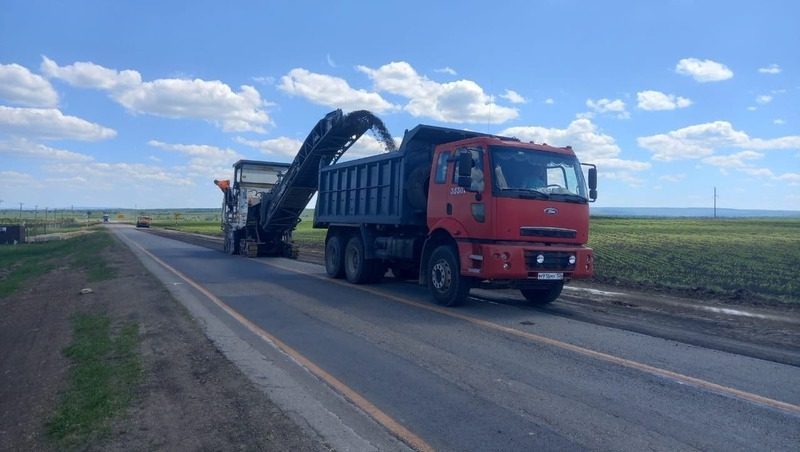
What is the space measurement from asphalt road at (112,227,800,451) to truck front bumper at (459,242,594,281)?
0.69 m

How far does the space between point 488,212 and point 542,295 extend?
2537 mm

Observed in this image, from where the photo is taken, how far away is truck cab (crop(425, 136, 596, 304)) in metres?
10.6

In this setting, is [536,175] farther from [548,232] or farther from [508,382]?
[508,382]

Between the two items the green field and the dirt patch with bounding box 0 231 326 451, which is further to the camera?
the green field

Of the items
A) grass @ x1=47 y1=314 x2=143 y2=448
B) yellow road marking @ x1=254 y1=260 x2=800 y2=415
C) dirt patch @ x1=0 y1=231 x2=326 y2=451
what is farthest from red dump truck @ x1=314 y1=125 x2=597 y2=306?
grass @ x1=47 y1=314 x2=143 y2=448

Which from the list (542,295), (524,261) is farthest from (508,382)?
(542,295)

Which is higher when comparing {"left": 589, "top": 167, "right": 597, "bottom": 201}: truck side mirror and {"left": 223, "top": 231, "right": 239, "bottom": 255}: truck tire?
{"left": 589, "top": 167, "right": 597, "bottom": 201}: truck side mirror

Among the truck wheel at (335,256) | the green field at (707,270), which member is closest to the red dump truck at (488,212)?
the truck wheel at (335,256)

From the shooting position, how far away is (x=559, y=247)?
36.4 ft

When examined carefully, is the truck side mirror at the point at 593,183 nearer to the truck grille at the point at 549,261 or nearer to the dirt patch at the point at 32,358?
the truck grille at the point at 549,261

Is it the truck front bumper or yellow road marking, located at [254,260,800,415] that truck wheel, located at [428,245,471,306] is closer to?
yellow road marking, located at [254,260,800,415]

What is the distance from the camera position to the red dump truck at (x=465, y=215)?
10.7m

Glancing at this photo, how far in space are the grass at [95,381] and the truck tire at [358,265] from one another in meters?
6.31

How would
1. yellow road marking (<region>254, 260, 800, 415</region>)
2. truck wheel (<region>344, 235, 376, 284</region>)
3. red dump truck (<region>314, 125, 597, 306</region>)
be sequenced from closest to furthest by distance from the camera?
yellow road marking (<region>254, 260, 800, 415</region>), red dump truck (<region>314, 125, 597, 306</region>), truck wheel (<region>344, 235, 376, 284</region>)
